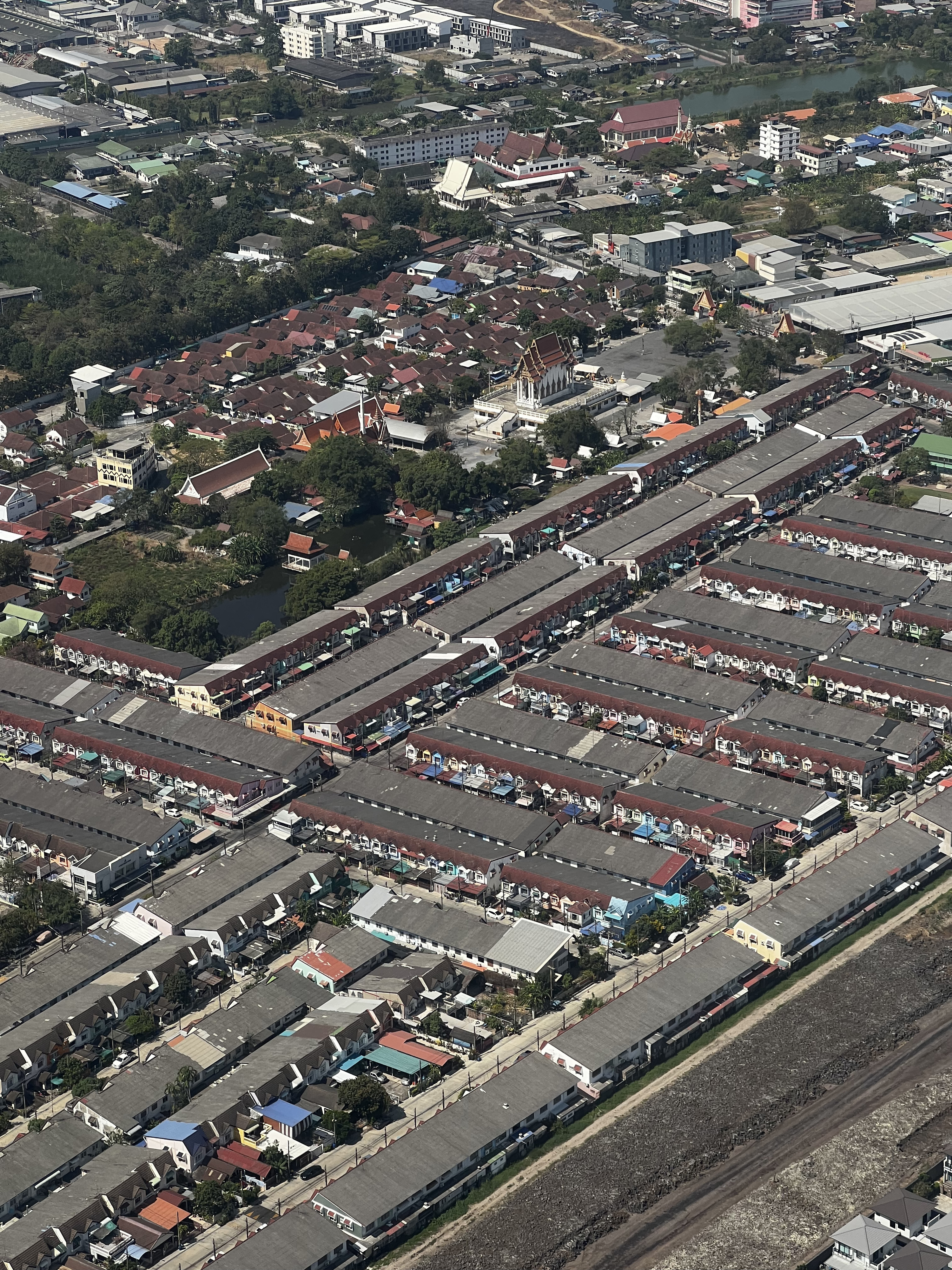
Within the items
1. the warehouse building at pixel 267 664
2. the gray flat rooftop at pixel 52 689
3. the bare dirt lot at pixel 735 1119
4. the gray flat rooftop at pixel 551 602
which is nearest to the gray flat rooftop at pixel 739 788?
the bare dirt lot at pixel 735 1119

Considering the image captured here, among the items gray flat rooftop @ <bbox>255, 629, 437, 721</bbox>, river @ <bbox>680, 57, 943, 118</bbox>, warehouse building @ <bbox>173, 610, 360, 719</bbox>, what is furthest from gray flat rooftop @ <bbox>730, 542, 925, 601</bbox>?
river @ <bbox>680, 57, 943, 118</bbox>

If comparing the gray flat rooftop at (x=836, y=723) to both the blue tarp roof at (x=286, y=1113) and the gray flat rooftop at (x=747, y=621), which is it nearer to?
the gray flat rooftop at (x=747, y=621)

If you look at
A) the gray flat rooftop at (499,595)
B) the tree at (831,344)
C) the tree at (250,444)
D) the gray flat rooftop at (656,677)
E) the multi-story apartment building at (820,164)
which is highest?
the multi-story apartment building at (820,164)

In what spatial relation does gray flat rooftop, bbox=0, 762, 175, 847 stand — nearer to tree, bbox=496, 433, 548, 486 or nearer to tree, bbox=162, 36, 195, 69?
tree, bbox=496, 433, 548, 486

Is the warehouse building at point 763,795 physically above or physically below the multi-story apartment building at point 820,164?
below

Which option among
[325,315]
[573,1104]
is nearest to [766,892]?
[573,1104]
